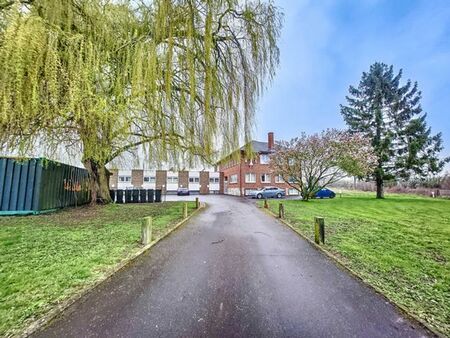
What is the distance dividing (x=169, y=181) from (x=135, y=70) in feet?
111

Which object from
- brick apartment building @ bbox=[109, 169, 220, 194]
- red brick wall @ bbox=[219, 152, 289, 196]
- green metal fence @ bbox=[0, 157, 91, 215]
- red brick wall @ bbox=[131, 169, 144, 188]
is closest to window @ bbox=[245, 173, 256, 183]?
red brick wall @ bbox=[219, 152, 289, 196]

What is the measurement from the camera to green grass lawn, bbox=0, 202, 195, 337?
8.73 feet

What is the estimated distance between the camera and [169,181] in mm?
37219

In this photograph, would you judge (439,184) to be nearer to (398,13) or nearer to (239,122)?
(398,13)

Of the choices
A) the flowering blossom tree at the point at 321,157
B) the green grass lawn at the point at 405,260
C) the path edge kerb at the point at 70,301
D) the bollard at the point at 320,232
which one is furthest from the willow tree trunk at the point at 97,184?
the flowering blossom tree at the point at 321,157

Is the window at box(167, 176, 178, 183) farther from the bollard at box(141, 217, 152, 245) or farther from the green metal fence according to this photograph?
the bollard at box(141, 217, 152, 245)

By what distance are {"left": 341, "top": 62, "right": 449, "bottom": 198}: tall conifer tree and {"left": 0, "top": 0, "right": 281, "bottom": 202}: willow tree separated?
2172 cm

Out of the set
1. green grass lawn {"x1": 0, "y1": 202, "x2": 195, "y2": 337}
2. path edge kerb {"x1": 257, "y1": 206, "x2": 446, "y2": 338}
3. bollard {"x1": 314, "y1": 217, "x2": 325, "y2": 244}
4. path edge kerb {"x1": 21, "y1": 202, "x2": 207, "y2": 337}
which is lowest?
path edge kerb {"x1": 257, "y1": 206, "x2": 446, "y2": 338}

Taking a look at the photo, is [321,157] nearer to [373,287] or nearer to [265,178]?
[265,178]

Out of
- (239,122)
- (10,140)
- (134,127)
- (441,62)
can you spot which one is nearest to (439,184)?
Result: (441,62)

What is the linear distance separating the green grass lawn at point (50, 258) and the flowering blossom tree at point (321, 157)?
13543 millimetres

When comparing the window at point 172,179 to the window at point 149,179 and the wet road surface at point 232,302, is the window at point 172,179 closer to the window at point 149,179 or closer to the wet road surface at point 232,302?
the window at point 149,179

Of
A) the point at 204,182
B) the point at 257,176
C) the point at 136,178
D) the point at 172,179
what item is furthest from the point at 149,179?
the point at 257,176

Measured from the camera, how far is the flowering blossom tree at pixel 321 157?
17.7 meters
